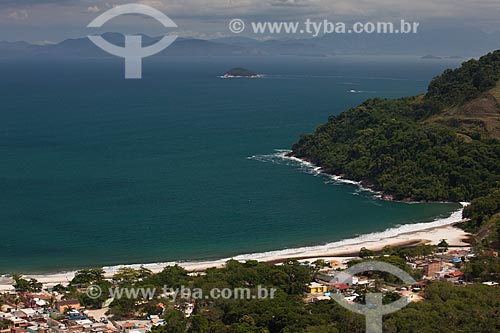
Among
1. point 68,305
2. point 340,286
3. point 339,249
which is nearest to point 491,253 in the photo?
point 339,249

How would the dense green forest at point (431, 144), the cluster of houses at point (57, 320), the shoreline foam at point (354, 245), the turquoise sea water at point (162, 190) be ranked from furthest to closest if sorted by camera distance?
the dense green forest at point (431, 144)
the turquoise sea water at point (162, 190)
the shoreline foam at point (354, 245)
the cluster of houses at point (57, 320)

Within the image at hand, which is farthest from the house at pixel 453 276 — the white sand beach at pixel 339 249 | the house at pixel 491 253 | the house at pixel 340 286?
the white sand beach at pixel 339 249

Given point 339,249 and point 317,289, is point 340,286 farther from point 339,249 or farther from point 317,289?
point 339,249

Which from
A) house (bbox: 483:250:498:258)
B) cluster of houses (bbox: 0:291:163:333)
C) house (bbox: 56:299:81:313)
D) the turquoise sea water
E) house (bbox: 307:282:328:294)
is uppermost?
the turquoise sea water

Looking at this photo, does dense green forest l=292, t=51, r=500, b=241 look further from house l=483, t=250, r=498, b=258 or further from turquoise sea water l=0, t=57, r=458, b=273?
house l=483, t=250, r=498, b=258

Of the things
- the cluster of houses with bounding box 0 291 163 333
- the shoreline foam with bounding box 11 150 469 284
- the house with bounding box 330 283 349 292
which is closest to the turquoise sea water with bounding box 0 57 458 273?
the shoreline foam with bounding box 11 150 469 284

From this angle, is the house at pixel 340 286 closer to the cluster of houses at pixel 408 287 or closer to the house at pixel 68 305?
the cluster of houses at pixel 408 287
